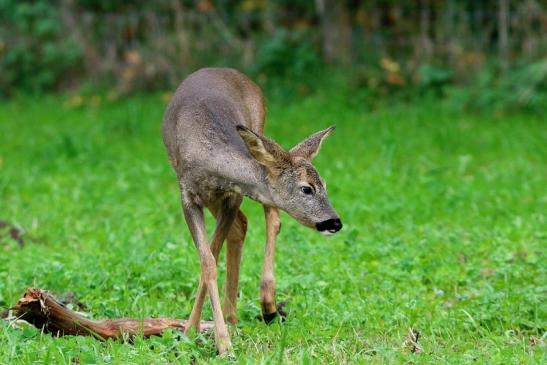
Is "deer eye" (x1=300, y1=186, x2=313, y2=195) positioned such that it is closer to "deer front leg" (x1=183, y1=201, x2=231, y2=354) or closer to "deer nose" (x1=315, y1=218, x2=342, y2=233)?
"deer nose" (x1=315, y1=218, x2=342, y2=233)

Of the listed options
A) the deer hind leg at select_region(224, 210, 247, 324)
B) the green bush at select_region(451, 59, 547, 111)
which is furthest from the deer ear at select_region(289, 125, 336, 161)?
the green bush at select_region(451, 59, 547, 111)

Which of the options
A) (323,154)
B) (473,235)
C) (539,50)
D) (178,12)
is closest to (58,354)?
(473,235)

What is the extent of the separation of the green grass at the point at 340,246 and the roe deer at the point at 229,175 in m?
0.33

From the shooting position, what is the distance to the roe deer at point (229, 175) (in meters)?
5.74

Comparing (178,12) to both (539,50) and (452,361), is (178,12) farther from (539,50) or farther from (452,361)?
(452,361)

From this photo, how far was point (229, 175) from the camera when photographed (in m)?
6.02

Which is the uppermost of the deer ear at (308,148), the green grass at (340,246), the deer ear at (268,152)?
the deer ear at (268,152)

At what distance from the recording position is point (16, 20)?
59.5ft

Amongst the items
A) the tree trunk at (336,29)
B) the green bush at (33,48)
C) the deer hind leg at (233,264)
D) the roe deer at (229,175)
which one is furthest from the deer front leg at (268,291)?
the green bush at (33,48)

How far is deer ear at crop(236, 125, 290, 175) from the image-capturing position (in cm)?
576

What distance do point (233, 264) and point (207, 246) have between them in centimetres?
50

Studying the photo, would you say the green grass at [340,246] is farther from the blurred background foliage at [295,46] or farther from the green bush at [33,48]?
the green bush at [33,48]

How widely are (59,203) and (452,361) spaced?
549cm

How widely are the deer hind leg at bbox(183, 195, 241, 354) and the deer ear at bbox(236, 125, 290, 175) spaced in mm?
635
